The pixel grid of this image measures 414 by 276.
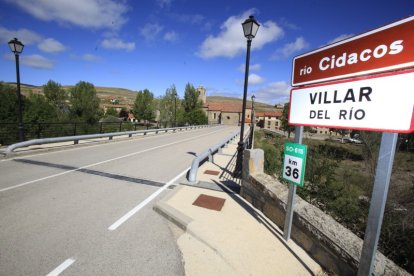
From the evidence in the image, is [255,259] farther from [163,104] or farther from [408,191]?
[163,104]

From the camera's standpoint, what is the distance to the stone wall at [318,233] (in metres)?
2.55

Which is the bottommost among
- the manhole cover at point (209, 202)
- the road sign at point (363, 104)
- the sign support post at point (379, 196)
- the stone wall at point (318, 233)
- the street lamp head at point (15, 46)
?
the manhole cover at point (209, 202)

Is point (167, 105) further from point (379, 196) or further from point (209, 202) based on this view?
point (379, 196)

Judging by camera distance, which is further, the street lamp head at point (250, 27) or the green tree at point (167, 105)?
the green tree at point (167, 105)

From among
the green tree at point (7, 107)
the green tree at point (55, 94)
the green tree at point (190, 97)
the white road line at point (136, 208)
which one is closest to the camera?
the white road line at point (136, 208)

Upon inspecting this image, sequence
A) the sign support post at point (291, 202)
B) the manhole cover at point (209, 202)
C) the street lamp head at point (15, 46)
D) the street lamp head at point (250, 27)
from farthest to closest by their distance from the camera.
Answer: the street lamp head at point (15, 46)
the street lamp head at point (250, 27)
the manhole cover at point (209, 202)
the sign support post at point (291, 202)

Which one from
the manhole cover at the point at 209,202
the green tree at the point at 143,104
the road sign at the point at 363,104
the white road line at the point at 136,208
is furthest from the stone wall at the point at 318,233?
the green tree at the point at 143,104

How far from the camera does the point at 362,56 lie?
2.31 meters

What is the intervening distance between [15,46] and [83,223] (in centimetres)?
1086

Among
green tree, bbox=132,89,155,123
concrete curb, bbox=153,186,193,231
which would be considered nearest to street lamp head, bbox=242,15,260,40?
concrete curb, bbox=153,186,193,231

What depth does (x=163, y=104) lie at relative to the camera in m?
48.6

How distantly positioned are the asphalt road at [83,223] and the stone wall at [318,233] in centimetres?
196

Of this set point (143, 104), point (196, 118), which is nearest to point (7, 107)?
point (143, 104)

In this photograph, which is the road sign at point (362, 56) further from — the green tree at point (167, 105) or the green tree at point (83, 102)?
the green tree at point (83, 102)
